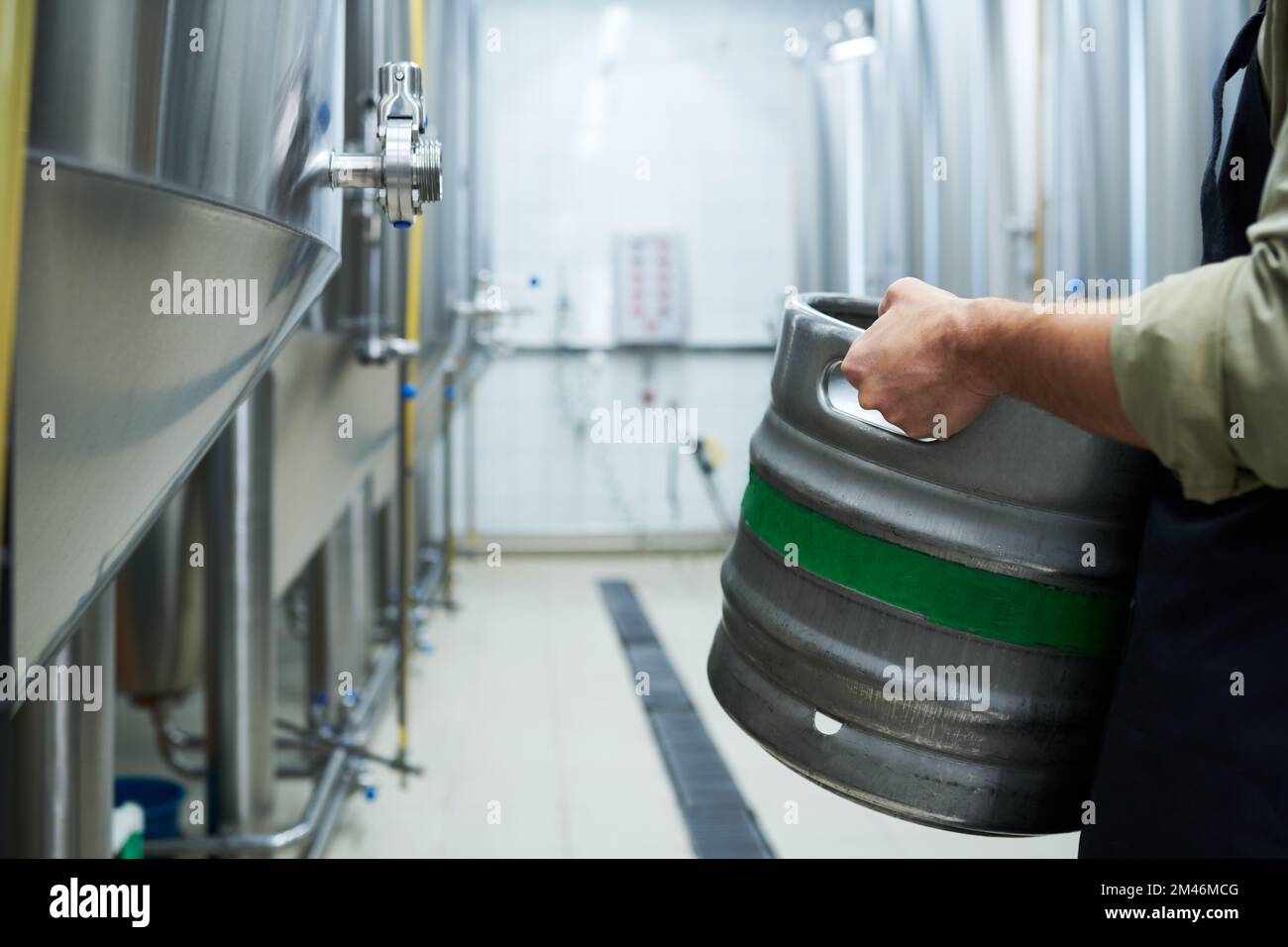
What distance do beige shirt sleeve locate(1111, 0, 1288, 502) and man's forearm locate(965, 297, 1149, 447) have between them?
1 cm

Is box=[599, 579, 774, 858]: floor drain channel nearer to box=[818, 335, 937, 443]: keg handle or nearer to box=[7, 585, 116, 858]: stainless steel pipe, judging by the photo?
box=[7, 585, 116, 858]: stainless steel pipe

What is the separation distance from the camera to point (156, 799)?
1.70m

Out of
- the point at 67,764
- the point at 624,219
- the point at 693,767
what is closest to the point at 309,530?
the point at 67,764

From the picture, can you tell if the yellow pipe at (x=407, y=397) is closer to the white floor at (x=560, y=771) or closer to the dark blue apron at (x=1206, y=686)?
the white floor at (x=560, y=771)

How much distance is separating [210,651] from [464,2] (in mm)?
2412

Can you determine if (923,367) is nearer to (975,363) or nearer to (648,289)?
(975,363)

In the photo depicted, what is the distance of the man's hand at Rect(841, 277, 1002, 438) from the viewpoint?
608 mm

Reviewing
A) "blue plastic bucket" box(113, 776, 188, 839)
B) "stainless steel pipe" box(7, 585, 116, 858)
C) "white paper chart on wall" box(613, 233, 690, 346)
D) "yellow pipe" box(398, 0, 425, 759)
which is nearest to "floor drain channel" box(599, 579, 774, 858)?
"yellow pipe" box(398, 0, 425, 759)

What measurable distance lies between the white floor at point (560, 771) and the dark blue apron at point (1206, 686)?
1201mm

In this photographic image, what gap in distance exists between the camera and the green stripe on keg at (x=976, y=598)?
644mm
